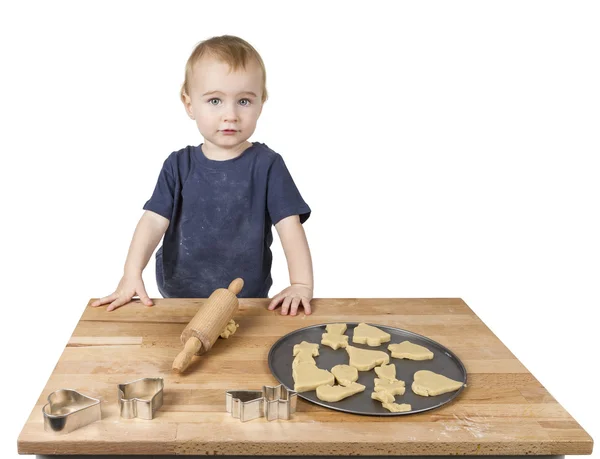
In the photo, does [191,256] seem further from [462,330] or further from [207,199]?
[462,330]

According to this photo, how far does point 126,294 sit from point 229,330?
504 millimetres

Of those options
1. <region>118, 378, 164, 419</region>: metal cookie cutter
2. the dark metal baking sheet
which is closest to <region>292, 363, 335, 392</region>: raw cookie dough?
the dark metal baking sheet

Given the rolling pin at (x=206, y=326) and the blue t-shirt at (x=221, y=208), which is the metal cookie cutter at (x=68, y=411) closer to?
the rolling pin at (x=206, y=326)

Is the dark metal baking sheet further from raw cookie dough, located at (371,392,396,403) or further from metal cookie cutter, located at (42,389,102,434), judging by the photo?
metal cookie cutter, located at (42,389,102,434)

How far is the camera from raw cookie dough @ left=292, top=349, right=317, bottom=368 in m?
2.14

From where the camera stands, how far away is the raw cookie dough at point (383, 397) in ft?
6.37

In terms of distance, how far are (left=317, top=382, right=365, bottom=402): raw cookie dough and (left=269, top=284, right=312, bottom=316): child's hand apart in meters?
0.58

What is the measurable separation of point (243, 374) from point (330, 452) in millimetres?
424

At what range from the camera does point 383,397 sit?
6.39 ft

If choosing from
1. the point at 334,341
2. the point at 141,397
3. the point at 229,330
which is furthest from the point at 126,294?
the point at 334,341

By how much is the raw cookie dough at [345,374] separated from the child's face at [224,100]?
1.07 m

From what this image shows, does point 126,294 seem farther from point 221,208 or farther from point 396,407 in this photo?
point 396,407

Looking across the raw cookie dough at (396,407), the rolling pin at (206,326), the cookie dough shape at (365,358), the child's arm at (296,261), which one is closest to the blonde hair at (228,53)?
the child's arm at (296,261)

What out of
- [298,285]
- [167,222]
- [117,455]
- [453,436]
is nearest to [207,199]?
[167,222]
